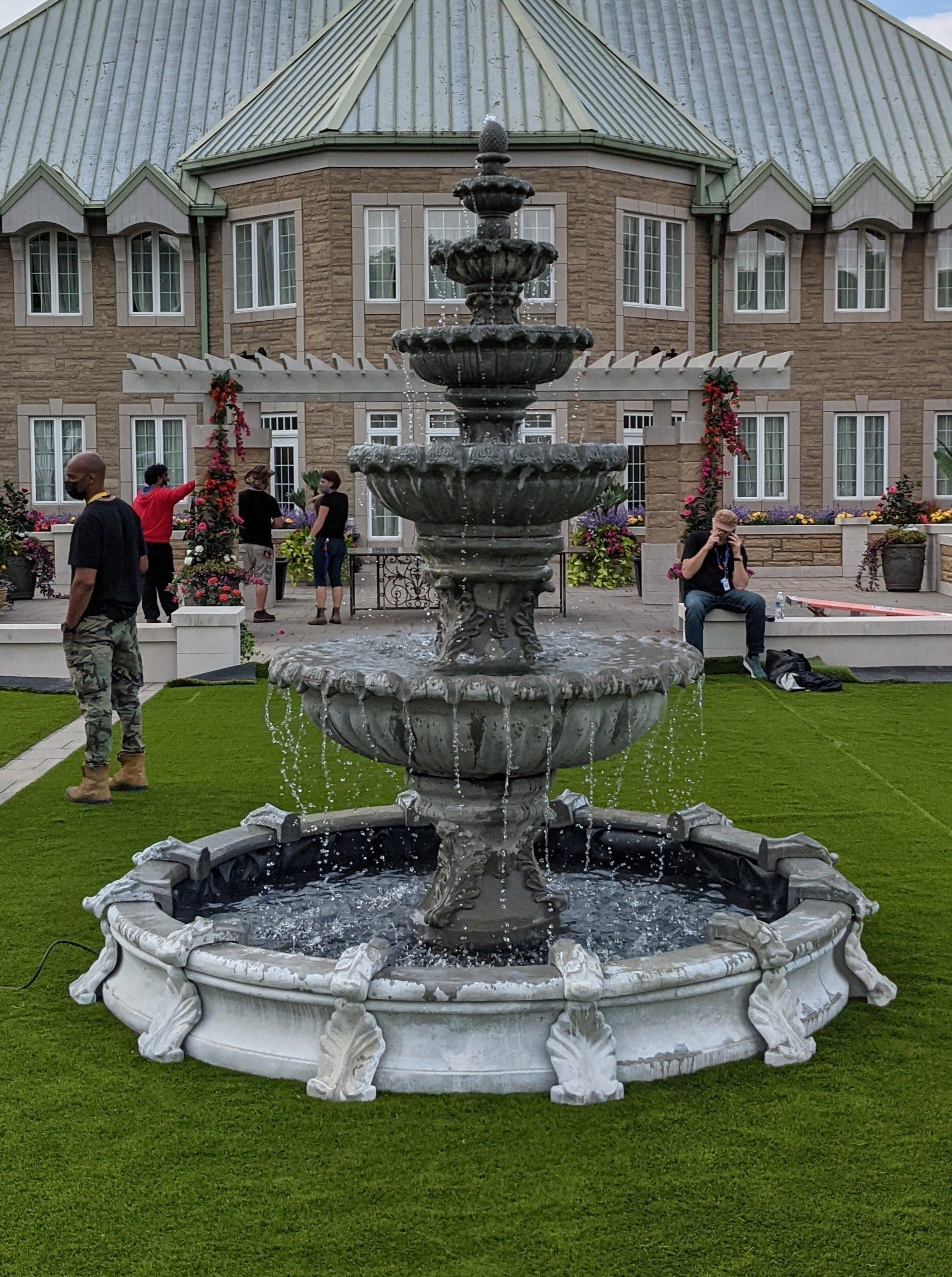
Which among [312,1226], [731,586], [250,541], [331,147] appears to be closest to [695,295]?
[331,147]

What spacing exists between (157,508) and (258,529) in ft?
10.5

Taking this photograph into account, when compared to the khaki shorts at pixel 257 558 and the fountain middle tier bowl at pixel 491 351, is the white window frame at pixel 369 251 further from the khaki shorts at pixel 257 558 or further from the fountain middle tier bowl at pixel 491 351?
the fountain middle tier bowl at pixel 491 351

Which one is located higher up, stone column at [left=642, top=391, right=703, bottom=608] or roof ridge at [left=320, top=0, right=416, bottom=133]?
roof ridge at [left=320, top=0, right=416, bottom=133]

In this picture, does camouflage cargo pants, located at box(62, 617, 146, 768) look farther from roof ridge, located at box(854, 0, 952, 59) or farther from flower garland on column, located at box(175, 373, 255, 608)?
roof ridge, located at box(854, 0, 952, 59)

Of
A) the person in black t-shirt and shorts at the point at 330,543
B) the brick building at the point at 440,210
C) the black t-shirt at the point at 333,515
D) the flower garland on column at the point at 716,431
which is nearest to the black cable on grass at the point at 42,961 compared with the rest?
the person in black t-shirt and shorts at the point at 330,543

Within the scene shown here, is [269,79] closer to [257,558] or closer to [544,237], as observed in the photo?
[544,237]

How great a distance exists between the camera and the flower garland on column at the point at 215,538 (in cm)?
1752

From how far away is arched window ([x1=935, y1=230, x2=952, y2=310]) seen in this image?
100 ft

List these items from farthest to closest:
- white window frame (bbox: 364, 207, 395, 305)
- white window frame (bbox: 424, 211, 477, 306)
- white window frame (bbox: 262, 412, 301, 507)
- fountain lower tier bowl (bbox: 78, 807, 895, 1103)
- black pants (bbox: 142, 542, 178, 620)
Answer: white window frame (bbox: 262, 412, 301, 507) → white window frame (bbox: 364, 207, 395, 305) → white window frame (bbox: 424, 211, 477, 306) → black pants (bbox: 142, 542, 178, 620) → fountain lower tier bowl (bbox: 78, 807, 895, 1103)

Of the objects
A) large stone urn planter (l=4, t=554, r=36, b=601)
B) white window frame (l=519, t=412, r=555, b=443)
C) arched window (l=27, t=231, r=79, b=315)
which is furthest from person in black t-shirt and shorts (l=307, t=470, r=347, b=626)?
arched window (l=27, t=231, r=79, b=315)

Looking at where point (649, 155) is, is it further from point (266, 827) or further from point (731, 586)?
point (266, 827)

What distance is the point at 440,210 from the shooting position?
27484 mm

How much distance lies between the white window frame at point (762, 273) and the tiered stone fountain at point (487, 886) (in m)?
23.5

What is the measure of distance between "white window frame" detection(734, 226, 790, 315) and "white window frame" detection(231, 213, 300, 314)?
8634mm
